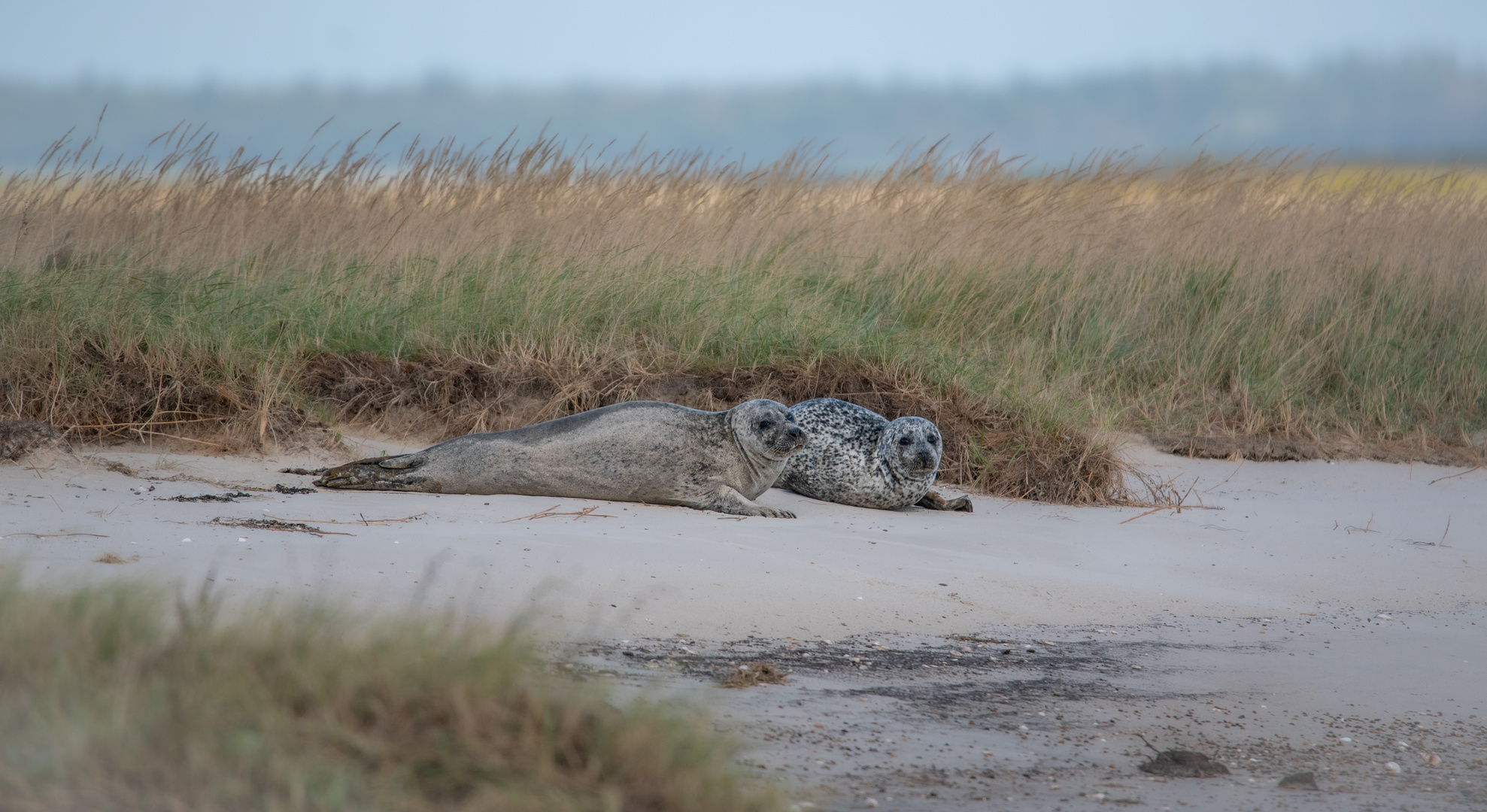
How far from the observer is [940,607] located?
4004 millimetres

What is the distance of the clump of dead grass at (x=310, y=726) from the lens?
1.67 metres

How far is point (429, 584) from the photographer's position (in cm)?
356

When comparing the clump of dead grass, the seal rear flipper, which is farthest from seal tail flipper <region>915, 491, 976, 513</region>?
the clump of dead grass

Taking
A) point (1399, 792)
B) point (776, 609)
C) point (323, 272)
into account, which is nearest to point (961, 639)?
point (776, 609)

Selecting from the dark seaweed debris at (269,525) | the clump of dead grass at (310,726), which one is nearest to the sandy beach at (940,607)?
the dark seaweed debris at (269,525)

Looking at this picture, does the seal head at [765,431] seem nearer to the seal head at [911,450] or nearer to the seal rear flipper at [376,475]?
the seal head at [911,450]

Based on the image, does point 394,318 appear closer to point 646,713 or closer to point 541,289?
point 541,289

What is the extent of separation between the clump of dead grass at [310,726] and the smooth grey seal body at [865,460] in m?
3.58

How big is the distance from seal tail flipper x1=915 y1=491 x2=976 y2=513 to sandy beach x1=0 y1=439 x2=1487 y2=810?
0.27ft

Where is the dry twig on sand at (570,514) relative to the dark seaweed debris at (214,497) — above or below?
below

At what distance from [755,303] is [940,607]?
3190 millimetres

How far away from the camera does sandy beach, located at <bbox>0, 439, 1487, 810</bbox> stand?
8.71 ft

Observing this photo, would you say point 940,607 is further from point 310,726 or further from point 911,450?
point 310,726

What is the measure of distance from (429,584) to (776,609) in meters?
1.08
